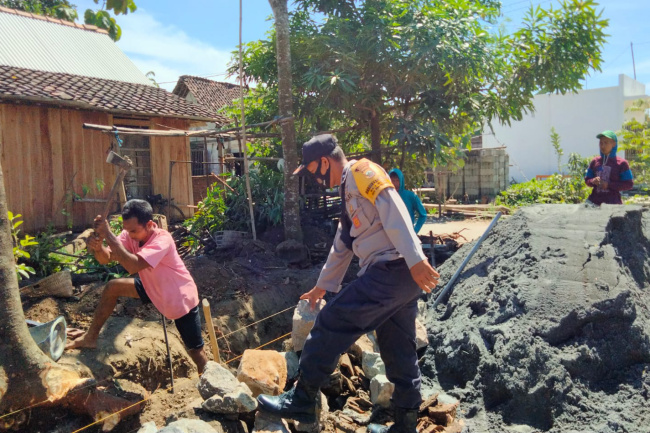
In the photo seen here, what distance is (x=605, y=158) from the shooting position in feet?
18.7

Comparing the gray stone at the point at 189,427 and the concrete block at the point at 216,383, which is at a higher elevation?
the concrete block at the point at 216,383

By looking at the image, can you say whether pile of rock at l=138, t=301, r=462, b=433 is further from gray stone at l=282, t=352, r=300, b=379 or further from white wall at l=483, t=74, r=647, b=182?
white wall at l=483, t=74, r=647, b=182

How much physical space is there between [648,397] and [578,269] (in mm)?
1116

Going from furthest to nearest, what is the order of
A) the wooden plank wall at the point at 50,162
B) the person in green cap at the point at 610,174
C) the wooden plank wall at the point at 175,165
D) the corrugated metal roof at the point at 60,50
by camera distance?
the wooden plank wall at the point at 175,165 → the corrugated metal roof at the point at 60,50 → the wooden plank wall at the point at 50,162 → the person in green cap at the point at 610,174

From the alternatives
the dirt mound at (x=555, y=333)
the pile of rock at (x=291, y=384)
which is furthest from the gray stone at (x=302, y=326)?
the dirt mound at (x=555, y=333)

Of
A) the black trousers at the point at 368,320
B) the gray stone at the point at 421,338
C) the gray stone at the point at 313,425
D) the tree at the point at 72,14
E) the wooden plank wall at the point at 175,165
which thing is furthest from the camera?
the tree at the point at 72,14

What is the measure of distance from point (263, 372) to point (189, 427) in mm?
747

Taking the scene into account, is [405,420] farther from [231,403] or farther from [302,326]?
[302,326]

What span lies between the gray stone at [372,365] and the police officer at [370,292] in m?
0.88

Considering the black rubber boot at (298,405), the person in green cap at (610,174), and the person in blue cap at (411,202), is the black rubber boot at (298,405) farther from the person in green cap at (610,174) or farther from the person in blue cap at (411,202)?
the person in green cap at (610,174)

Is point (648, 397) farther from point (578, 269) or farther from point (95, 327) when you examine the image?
point (95, 327)

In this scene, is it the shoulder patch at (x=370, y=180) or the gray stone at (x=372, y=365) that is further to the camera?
the gray stone at (x=372, y=365)

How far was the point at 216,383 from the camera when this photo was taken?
3148 mm

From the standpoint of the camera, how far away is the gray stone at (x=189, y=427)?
106 inches
